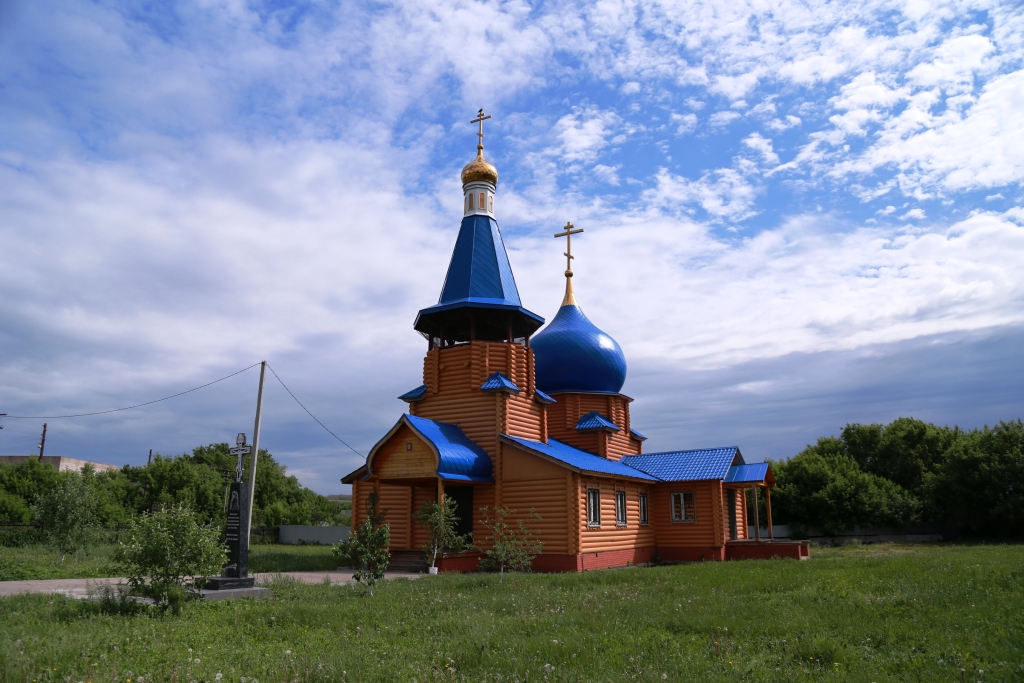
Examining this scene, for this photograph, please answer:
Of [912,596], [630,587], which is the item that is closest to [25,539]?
[630,587]

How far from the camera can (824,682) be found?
668cm

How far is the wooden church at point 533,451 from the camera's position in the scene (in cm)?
1980

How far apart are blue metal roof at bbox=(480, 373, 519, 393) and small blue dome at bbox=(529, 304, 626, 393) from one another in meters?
5.57

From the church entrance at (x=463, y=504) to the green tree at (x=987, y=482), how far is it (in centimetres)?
2357

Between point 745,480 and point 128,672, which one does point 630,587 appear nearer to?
point 128,672

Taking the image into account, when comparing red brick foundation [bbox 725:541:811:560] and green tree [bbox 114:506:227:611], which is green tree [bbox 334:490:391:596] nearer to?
green tree [bbox 114:506:227:611]

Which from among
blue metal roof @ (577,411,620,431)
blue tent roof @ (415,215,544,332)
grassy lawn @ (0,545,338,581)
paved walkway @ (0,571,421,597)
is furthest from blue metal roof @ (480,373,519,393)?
grassy lawn @ (0,545,338,581)

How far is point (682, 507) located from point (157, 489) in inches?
1158

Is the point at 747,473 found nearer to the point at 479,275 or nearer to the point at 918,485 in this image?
the point at 479,275

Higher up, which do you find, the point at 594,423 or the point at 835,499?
Answer: the point at 594,423

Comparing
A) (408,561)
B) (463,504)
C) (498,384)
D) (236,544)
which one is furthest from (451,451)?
(236,544)

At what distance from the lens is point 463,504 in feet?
69.9

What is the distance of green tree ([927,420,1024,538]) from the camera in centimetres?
3075

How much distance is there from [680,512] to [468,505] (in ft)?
28.6
